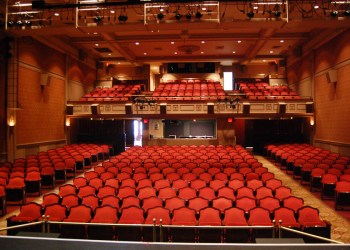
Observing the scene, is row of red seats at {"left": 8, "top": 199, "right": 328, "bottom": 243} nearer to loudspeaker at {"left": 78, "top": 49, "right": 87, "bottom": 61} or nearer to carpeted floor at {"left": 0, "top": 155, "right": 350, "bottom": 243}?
carpeted floor at {"left": 0, "top": 155, "right": 350, "bottom": 243}

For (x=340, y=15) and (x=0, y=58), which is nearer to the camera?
(x=340, y=15)

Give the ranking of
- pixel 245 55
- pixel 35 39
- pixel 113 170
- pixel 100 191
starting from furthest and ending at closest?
1. pixel 245 55
2. pixel 35 39
3. pixel 113 170
4. pixel 100 191

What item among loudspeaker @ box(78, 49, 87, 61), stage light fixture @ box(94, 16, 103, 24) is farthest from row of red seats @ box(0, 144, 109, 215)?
loudspeaker @ box(78, 49, 87, 61)

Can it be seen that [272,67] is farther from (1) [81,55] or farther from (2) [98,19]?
(2) [98,19]

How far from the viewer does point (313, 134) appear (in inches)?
650

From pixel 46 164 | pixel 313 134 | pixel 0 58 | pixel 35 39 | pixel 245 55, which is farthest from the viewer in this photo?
pixel 245 55

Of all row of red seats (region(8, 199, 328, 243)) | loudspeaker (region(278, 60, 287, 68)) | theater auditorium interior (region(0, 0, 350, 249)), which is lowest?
row of red seats (region(8, 199, 328, 243))

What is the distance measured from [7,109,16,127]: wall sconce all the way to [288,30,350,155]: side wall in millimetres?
13779

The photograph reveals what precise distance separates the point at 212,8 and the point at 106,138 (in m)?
10.7

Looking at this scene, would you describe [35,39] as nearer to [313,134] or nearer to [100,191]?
[100,191]

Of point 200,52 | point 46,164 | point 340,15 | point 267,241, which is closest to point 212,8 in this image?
point 340,15

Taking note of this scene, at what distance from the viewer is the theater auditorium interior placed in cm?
534

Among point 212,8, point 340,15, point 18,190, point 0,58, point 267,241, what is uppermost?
point 212,8

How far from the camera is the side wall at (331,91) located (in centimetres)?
1297
